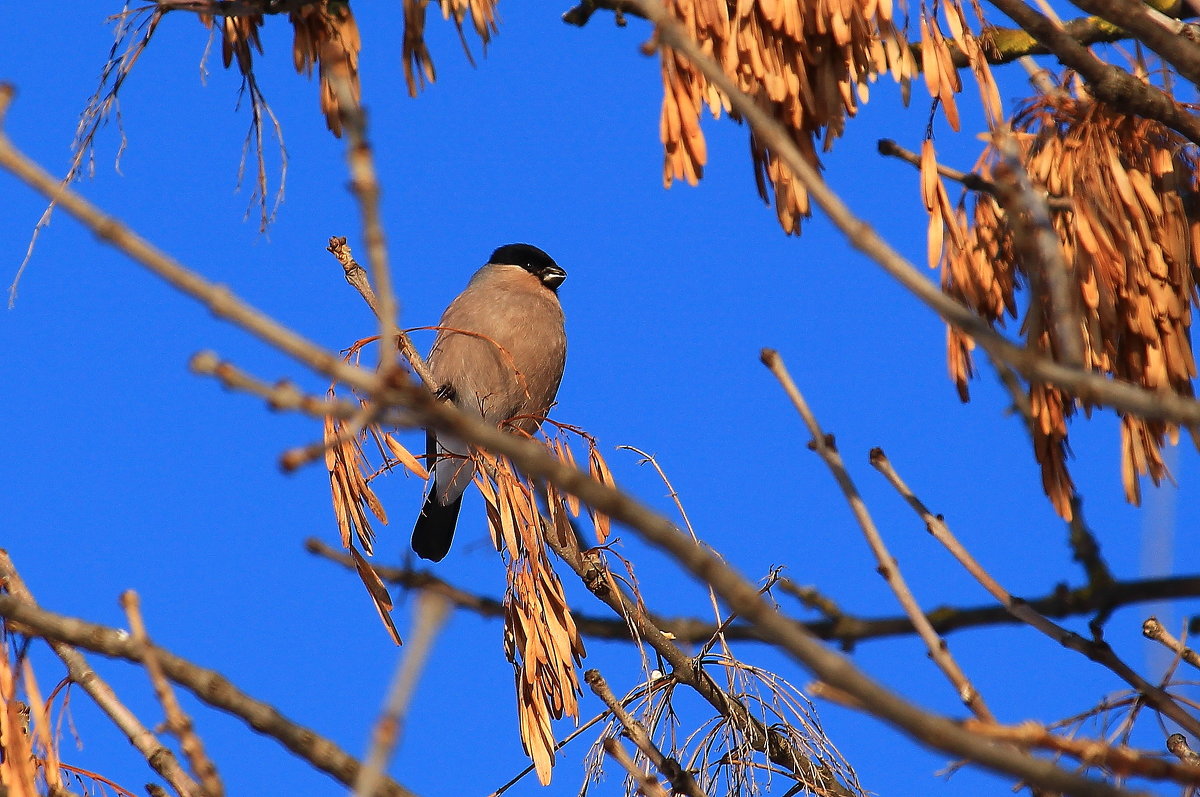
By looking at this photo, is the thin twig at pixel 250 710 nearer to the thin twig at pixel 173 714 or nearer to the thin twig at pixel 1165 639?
the thin twig at pixel 173 714

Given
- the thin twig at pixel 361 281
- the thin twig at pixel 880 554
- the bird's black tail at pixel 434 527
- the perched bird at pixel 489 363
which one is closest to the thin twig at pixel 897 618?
the thin twig at pixel 880 554

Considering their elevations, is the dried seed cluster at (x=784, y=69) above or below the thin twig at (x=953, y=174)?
above

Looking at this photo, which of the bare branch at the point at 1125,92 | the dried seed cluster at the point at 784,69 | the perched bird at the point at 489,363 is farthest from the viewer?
the perched bird at the point at 489,363

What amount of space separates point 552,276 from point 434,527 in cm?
137

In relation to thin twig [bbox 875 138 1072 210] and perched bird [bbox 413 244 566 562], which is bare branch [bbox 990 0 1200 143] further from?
perched bird [bbox 413 244 566 562]

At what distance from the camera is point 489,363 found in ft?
14.8

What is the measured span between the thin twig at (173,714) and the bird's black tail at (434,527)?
3.46 metres

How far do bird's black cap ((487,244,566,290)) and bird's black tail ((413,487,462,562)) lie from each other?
126 centimetres

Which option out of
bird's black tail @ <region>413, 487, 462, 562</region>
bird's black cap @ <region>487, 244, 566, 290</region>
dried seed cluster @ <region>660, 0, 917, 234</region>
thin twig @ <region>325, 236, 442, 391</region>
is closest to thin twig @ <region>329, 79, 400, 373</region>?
dried seed cluster @ <region>660, 0, 917, 234</region>

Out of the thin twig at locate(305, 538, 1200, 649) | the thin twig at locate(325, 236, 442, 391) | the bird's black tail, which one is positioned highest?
the bird's black tail

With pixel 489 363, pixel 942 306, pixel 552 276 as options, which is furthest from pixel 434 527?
pixel 942 306

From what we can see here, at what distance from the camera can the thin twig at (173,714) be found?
1.03 meters

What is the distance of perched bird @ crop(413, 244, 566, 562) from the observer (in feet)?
14.6

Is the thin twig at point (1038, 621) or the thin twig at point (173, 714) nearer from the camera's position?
the thin twig at point (173, 714)
